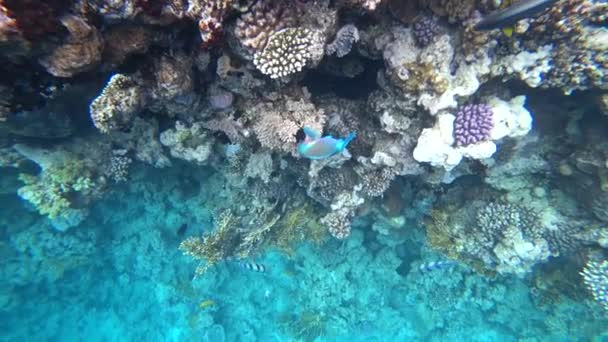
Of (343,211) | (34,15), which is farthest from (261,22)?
(343,211)

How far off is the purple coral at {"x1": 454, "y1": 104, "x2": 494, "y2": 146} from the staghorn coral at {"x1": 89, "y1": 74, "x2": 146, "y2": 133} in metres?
3.88

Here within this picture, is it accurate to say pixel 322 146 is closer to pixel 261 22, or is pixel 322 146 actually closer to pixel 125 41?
pixel 261 22

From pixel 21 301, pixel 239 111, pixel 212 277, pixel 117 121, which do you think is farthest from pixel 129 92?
pixel 21 301

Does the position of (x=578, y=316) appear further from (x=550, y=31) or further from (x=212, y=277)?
(x=212, y=277)

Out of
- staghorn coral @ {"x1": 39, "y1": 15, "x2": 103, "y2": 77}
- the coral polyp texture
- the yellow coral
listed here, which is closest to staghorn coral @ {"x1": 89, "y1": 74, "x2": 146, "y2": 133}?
the coral polyp texture

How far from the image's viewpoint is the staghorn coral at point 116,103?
376 centimetres

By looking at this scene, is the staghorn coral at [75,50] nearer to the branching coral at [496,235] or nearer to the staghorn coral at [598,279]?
the branching coral at [496,235]

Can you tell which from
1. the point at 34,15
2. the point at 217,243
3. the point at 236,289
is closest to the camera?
the point at 34,15

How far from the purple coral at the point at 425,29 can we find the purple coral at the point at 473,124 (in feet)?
3.21

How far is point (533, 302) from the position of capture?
8.17m

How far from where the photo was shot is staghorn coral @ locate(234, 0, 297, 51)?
139 inches

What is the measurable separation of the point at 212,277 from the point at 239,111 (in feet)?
23.0

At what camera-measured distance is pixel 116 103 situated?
3.84 metres

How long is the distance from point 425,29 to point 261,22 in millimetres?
2008
